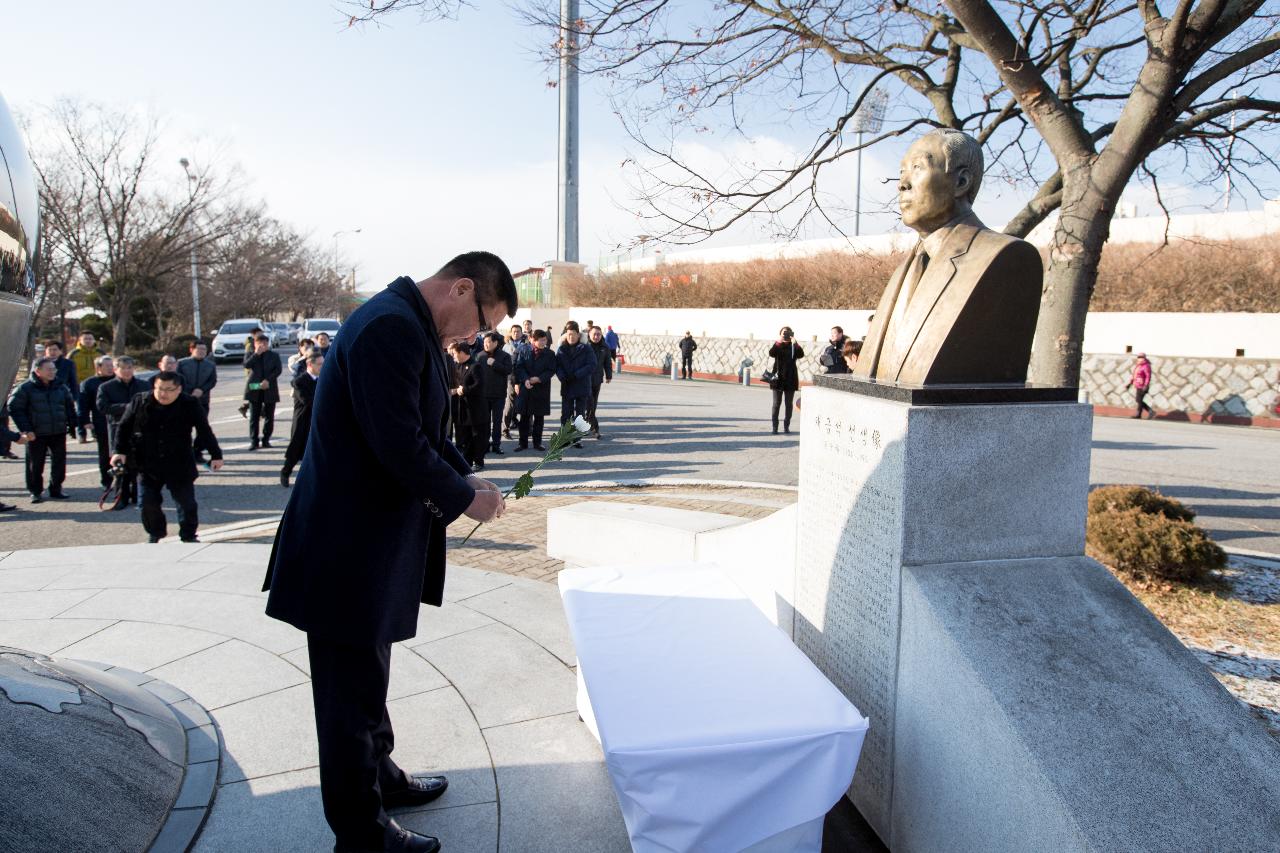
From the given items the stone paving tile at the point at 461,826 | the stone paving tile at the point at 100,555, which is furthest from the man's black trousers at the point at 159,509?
the stone paving tile at the point at 461,826

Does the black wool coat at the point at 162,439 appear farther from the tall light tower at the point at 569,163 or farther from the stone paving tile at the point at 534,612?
the tall light tower at the point at 569,163

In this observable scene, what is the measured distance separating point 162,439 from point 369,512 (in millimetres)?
5626

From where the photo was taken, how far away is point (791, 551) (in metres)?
→ 4.00

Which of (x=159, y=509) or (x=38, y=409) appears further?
(x=38, y=409)

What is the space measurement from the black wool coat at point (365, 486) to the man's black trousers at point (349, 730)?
0.10 meters

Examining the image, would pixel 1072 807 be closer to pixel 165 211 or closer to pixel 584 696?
pixel 584 696

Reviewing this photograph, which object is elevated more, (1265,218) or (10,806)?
(1265,218)

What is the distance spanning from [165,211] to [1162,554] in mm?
34835

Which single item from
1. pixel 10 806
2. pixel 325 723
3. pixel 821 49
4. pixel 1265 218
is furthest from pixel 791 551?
pixel 1265 218

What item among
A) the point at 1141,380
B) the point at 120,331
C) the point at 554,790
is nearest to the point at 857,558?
the point at 554,790

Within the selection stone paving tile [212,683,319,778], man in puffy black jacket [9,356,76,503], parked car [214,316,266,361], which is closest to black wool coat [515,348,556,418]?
man in puffy black jacket [9,356,76,503]

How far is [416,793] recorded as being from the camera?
310 centimetres

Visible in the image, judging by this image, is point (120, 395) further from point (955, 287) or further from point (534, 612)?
point (955, 287)

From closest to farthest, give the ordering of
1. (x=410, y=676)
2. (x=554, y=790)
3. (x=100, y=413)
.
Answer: (x=554, y=790)
(x=410, y=676)
(x=100, y=413)
